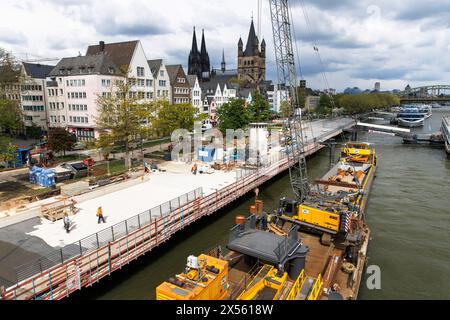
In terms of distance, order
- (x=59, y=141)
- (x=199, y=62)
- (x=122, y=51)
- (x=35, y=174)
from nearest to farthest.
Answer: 1. (x=35, y=174)
2. (x=59, y=141)
3. (x=122, y=51)
4. (x=199, y=62)

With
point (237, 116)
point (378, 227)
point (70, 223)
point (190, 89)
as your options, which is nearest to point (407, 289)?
point (378, 227)

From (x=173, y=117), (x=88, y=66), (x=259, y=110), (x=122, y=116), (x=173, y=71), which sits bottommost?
(x=173, y=117)

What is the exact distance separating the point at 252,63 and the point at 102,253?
164 metres

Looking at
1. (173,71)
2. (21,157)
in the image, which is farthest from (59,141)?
(173,71)

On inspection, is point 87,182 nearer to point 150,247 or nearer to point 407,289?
point 150,247

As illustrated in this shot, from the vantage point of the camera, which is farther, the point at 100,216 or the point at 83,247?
the point at 100,216

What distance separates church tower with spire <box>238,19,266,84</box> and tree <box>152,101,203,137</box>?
124791 millimetres

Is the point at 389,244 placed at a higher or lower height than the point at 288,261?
lower

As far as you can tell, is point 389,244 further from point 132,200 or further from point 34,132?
point 34,132

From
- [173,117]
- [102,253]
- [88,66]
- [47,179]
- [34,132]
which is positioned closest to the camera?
[102,253]

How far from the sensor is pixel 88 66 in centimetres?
5331

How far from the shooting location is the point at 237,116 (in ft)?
195

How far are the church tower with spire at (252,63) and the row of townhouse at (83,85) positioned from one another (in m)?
108
